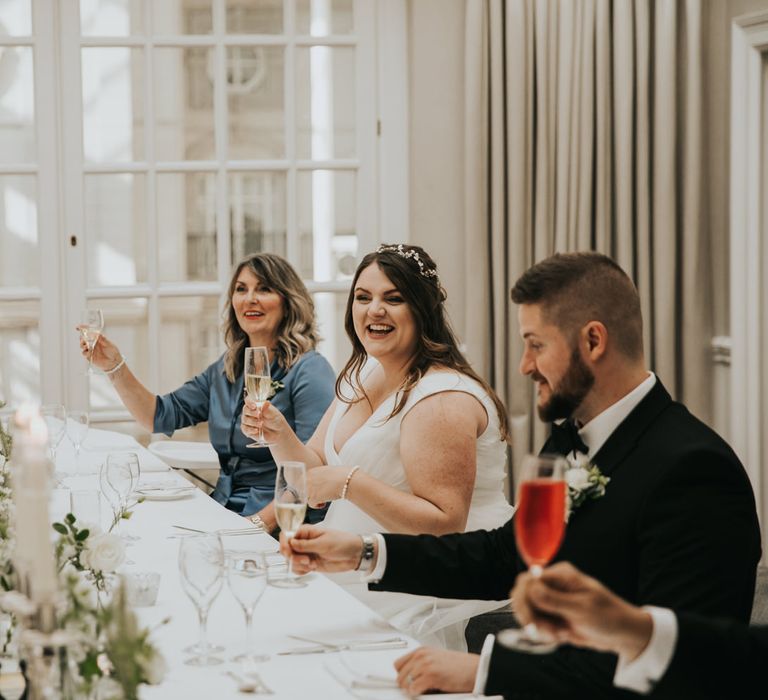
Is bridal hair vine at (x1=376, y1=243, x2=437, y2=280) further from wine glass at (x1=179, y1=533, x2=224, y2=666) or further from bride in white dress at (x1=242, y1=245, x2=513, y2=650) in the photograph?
wine glass at (x1=179, y1=533, x2=224, y2=666)

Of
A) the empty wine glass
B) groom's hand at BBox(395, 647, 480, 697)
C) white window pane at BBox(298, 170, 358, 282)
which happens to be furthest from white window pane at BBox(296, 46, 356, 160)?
groom's hand at BBox(395, 647, 480, 697)

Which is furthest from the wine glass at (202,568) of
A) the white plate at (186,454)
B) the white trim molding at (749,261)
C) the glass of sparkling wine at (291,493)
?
the white trim molding at (749,261)

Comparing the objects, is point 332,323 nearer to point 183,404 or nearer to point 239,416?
point 183,404

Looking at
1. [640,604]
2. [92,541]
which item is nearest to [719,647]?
[640,604]

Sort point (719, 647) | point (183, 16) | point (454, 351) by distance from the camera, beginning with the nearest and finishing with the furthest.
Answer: point (719, 647)
point (454, 351)
point (183, 16)

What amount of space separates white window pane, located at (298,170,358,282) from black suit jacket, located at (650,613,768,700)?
4075 millimetres

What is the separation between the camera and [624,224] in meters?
4.86

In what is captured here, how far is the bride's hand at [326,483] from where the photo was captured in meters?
2.66

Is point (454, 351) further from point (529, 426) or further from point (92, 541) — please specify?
point (529, 426)

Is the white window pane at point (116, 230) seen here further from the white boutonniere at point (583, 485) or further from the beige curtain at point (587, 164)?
the white boutonniere at point (583, 485)

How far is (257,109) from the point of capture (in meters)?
5.27

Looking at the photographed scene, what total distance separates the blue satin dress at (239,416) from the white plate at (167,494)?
1.57ft

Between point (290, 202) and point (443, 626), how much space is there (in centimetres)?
300

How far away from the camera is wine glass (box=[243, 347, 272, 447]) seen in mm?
3027
